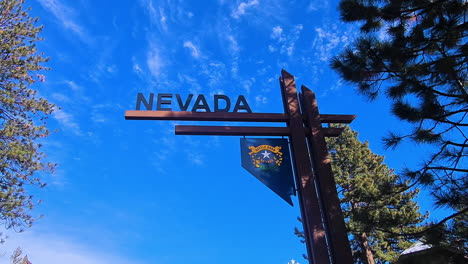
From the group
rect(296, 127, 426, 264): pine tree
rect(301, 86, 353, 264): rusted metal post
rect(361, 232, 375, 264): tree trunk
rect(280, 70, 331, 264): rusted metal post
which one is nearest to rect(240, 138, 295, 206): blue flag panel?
rect(280, 70, 331, 264): rusted metal post

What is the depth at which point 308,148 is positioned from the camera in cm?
509

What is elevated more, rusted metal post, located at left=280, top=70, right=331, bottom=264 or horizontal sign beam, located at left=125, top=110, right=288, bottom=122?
horizontal sign beam, located at left=125, top=110, right=288, bottom=122

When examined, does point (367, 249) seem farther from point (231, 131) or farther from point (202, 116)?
point (202, 116)

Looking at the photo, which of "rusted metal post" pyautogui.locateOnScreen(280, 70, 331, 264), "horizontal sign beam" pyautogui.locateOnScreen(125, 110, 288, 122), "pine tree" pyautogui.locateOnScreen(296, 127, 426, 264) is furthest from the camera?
"pine tree" pyautogui.locateOnScreen(296, 127, 426, 264)

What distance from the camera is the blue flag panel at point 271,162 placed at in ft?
15.0

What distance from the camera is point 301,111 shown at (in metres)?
5.43

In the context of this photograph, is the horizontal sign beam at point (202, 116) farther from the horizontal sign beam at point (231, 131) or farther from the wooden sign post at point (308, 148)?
the horizontal sign beam at point (231, 131)

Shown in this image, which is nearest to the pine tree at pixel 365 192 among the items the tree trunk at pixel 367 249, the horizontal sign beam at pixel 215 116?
the tree trunk at pixel 367 249

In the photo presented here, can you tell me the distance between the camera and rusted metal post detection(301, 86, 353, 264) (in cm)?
421

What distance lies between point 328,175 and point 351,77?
5.00ft

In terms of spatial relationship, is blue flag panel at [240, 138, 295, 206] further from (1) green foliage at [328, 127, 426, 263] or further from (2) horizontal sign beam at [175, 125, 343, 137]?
(1) green foliage at [328, 127, 426, 263]

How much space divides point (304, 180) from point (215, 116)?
1.77 metres

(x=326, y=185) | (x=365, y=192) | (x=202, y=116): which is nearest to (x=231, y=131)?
(x=202, y=116)

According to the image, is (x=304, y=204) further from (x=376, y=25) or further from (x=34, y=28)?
(x=34, y=28)
